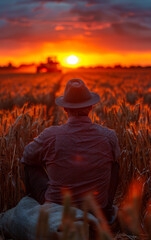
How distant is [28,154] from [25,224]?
524mm

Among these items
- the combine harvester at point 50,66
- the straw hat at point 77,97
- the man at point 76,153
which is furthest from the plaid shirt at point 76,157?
the combine harvester at point 50,66

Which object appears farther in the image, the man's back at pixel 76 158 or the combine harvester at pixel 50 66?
the combine harvester at pixel 50 66

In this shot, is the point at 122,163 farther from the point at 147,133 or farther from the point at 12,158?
the point at 12,158

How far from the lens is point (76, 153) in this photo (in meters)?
1.80

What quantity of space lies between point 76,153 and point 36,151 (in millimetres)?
341

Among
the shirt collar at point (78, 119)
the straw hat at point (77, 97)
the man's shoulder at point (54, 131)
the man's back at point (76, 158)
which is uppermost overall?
the straw hat at point (77, 97)

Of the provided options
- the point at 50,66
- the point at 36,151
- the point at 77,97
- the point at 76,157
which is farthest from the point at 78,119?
the point at 50,66

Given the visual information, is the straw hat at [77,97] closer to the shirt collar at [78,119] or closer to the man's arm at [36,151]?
the shirt collar at [78,119]

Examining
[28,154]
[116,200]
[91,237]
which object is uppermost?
[28,154]

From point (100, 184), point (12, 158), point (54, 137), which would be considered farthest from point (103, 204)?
point (12, 158)

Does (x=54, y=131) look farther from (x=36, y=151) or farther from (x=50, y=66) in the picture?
(x=50, y=66)

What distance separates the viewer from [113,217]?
83.4 inches

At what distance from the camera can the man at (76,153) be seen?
1.81 metres

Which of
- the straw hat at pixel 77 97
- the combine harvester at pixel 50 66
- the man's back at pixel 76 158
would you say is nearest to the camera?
the man's back at pixel 76 158
